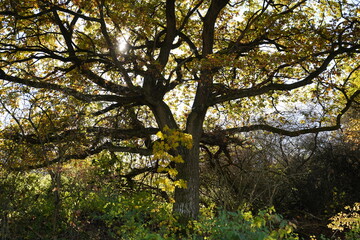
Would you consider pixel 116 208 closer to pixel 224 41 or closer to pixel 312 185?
pixel 224 41

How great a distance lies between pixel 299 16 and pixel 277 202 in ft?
17.9

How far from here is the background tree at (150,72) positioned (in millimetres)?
6125

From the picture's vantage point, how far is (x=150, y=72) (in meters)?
7.39

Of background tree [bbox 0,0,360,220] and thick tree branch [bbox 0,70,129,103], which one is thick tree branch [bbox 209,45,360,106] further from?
thick tree branch [bbox 0,70,129,103]

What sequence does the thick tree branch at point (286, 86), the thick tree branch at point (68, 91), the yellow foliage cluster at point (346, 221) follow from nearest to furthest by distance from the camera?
the yellow foliage cluster at point (346, 221) < the thick tree branch at point (68, 91) < the thick tree branch at point (286, 86)

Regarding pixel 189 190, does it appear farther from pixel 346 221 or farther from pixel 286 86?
pixel 346 221

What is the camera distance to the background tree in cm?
612

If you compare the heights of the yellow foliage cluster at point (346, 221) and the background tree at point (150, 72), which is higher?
the background tree at point (150, 72)

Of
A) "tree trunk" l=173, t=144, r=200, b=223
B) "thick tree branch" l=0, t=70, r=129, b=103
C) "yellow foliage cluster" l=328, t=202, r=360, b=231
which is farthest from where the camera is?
"tree trunk" l=173, t=144, r=200, b=223

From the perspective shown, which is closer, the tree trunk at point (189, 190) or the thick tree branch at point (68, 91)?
the thick tree branch at point (68, 91)

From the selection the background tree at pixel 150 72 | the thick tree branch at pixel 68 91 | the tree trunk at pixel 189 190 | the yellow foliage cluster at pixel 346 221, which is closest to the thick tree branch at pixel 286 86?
the background tree at pixel 150 72

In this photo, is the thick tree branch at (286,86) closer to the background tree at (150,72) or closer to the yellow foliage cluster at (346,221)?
the background tree at (150,72)

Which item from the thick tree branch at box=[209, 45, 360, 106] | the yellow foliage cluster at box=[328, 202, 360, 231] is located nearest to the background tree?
the thick tree branch at box=[209, 45, 360, 106]

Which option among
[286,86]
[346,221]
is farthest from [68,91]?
[346,221]
